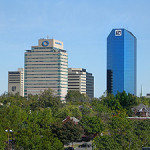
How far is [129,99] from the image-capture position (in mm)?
160875

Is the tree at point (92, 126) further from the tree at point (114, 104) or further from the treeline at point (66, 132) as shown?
the tree at point (114, 104)

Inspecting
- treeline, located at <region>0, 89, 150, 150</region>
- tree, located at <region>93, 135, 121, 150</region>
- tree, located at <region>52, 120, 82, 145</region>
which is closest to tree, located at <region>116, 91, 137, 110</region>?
treeline, located at <region>0, 89, 150, 150</region>

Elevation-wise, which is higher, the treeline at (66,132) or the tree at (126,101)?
the tree at (126,101)

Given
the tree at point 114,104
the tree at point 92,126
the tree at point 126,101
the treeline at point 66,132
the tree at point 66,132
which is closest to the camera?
the treeline at point 66,132

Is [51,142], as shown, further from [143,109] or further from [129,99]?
[129,99]

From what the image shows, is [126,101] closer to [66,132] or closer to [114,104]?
[114,104]

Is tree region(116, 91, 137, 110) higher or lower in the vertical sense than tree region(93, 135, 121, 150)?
higher

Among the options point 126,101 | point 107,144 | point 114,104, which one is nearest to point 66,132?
point 107,144

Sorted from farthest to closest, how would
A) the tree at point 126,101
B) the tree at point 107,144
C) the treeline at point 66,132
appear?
the tree at point 126,101 < the treeline at point 66,132 < the tree at point 107,144

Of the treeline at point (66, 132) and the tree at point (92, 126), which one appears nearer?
the treeline at point (66, 132)

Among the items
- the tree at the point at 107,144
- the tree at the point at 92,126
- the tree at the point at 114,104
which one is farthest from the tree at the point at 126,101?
the tree at the point at 107,144

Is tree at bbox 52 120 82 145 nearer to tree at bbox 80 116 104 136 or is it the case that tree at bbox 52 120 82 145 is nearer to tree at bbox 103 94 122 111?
tree at bbox 80 116 104 136

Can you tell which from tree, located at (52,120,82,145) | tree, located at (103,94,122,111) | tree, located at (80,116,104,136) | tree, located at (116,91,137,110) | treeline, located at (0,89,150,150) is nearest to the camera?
treeline, located at (0,89,150,150)

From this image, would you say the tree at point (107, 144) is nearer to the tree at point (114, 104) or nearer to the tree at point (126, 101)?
the tree at point (114, 104)
